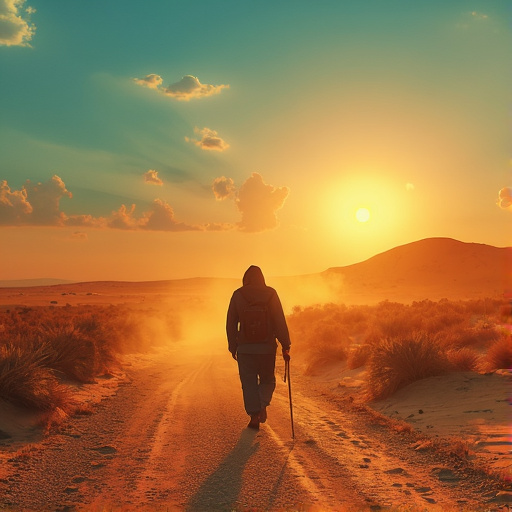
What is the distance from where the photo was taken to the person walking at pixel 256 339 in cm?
823

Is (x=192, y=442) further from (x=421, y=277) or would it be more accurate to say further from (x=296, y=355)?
(x=421, y=277)

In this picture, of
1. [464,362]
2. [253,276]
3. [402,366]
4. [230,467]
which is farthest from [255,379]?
[464,362]

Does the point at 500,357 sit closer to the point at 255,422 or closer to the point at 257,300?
the point at 255,422

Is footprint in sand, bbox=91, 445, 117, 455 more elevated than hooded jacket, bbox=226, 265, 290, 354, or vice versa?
hooded jacket, bbox=226, 265, 290, 354

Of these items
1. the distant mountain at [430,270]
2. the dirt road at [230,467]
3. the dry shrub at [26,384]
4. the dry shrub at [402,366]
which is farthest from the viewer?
the distant mountain at [430,270]

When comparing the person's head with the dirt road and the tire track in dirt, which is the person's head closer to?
the dirt road

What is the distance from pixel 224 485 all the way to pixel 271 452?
4.60 ft

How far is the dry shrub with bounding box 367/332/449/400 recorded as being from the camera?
11.5 metres

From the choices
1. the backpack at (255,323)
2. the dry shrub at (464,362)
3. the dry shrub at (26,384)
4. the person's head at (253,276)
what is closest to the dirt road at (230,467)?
the dry shrub at (26,384)

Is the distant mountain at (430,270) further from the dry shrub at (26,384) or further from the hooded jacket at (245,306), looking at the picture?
the dry shrub at (26,384)

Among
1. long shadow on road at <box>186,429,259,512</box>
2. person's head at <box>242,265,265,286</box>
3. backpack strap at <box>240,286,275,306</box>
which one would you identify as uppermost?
person's head at <box>242,265,265,286</box>

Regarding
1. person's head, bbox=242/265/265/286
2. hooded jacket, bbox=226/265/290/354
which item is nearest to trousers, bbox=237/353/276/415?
hooded jacket, bbox=226/265/290/354

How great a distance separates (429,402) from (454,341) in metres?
7.12

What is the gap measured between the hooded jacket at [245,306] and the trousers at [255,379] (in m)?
0.14
